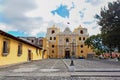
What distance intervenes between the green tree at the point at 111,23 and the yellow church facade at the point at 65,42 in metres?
57.4

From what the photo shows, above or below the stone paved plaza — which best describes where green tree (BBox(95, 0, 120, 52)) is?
above

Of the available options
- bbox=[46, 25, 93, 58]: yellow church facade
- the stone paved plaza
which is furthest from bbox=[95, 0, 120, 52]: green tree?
bbox=[46, 25, 93, 58]: yellow church facade

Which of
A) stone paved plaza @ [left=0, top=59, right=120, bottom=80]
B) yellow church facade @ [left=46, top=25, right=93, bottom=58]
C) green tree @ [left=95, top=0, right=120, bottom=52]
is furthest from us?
yellow church facade @ [left=46, top=25, right=93, bottom=58]

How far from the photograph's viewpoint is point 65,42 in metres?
96.2

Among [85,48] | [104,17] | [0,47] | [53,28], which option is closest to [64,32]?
[53,28]

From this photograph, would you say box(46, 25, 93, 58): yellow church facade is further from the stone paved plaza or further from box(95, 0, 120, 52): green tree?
the stone paved plaza

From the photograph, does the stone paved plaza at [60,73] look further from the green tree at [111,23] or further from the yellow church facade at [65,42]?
the yellow church facade at [65,42]

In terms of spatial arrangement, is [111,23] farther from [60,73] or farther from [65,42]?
[65,42]

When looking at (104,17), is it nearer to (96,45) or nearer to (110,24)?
(110,24)

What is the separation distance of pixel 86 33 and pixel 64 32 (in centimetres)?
1000

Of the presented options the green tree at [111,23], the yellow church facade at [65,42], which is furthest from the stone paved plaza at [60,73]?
the yellow church facade at [65,42]

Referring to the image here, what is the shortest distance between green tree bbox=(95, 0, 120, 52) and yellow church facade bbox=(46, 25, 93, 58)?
188 feet

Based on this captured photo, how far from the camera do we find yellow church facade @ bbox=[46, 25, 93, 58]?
3718 inches

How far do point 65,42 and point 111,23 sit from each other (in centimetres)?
6166
